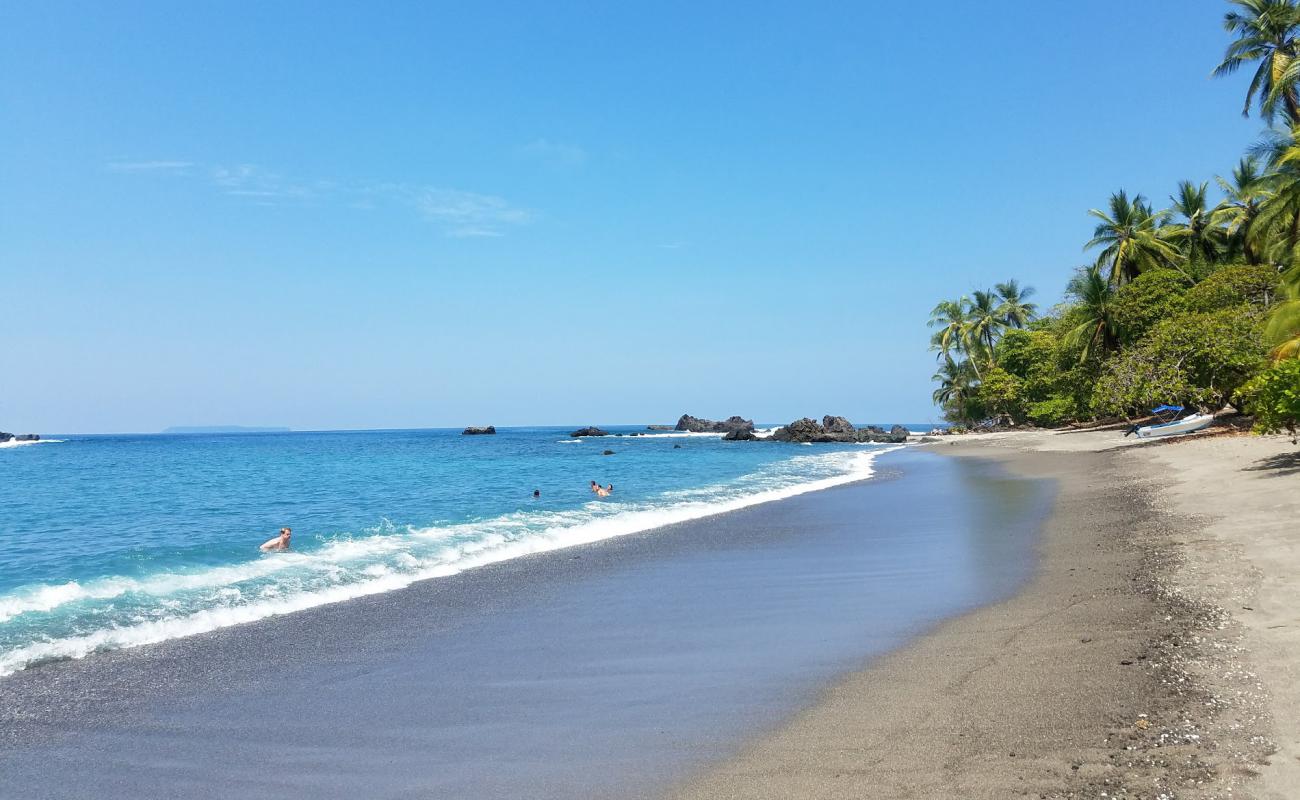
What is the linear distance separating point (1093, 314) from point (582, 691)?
49.1 metres

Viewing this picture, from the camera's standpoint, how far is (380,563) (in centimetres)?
1246

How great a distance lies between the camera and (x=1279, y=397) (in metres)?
14.2

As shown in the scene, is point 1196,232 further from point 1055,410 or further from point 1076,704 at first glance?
point 1076,704

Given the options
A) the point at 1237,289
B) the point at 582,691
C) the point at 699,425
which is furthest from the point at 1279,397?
the point at 699,425

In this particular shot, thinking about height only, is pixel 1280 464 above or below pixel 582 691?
above

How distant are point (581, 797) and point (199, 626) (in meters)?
6.42

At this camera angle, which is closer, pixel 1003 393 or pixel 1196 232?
pixel 1196 232

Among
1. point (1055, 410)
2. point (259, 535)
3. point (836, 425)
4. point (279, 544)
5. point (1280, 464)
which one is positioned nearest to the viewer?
point (279, 544)

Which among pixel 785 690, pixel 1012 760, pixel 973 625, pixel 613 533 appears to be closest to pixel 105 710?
pixel 785 690

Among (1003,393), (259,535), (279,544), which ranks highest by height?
(1003,393)

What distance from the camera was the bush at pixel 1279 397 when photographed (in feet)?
44.3

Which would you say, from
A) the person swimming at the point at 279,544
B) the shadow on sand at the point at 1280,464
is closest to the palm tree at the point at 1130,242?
the shadow on sand at the point at 1280,464

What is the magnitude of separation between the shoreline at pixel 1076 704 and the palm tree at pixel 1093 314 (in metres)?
41.9

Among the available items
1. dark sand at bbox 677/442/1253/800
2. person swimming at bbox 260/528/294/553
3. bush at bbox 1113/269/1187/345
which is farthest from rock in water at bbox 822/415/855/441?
dark sand at bbox 677/442/1253/800
